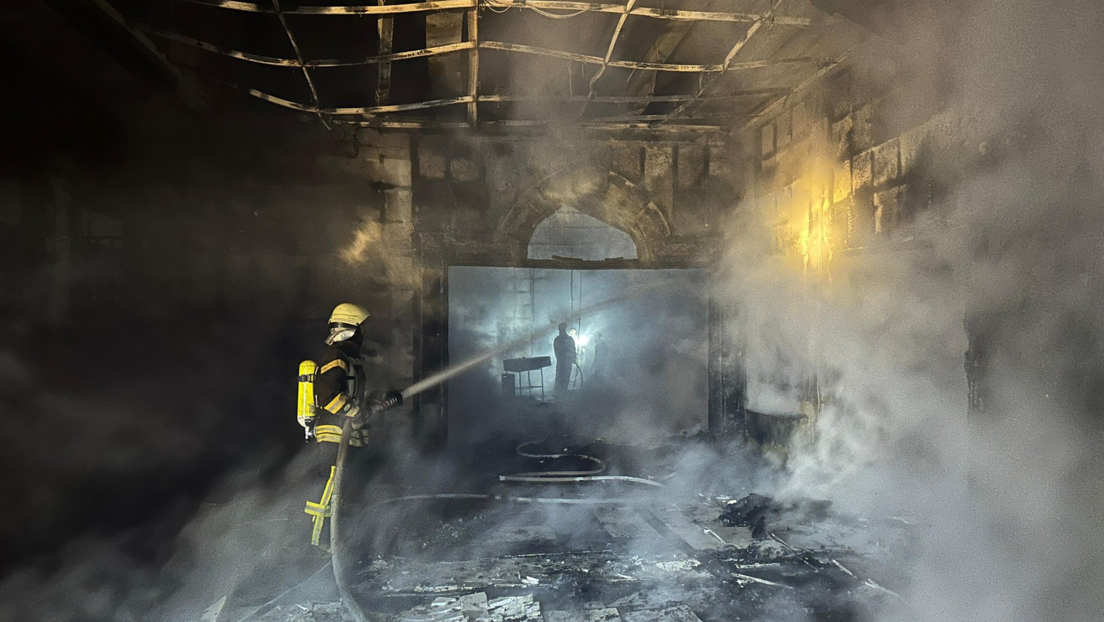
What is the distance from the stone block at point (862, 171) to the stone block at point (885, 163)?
0.07 meters

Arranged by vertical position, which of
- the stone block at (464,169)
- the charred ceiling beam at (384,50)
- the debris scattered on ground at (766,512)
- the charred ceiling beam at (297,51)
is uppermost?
the charred ceiling beam at (384,50)

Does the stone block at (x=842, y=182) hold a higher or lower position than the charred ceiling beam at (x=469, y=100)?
lower

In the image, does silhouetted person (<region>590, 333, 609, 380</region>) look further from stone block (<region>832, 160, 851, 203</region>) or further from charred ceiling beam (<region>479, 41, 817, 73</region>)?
charred ceiling beam (<region>479, 41, 817, 73</region>)

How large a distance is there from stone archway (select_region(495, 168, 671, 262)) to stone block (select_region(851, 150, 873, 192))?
2956 millimetres

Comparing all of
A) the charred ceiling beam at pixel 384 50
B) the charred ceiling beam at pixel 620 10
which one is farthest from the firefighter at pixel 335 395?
the charred ceiling beam at pixel 620 10

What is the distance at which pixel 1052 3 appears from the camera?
3793 mm

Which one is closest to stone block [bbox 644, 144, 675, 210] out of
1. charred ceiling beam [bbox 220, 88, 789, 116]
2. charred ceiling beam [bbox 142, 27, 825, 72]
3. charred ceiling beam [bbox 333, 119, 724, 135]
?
charred ceiling beam [bbox 333, 119, 724, 135]

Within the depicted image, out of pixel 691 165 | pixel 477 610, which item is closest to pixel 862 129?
pixel 691 165

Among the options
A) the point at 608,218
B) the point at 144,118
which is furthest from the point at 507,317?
the point at 144,118

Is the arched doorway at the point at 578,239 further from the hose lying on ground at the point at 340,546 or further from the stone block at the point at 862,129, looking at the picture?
the hose lying on ground at the point at 340,546

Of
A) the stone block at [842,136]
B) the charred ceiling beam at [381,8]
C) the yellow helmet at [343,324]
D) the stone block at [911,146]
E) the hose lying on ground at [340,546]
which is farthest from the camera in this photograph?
the stone block at [842,136]

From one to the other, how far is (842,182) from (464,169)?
5.00m

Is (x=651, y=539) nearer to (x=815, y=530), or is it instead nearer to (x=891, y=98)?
(x=815, y=530)

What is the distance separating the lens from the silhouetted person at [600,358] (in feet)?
61.2
